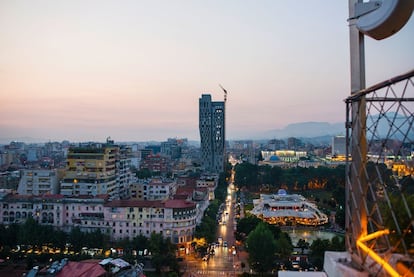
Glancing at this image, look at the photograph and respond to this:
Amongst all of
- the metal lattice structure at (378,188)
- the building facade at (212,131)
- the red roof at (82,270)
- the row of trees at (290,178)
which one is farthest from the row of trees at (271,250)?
the building facade at (212,131)

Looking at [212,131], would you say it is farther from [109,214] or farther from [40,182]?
[109,214]

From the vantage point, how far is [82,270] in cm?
861

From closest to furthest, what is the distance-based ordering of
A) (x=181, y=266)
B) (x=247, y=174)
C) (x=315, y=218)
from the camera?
(x=181, y=266)
(x=315, y=218)
(x=247, y=174)

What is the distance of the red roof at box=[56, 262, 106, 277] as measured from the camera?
8430mm

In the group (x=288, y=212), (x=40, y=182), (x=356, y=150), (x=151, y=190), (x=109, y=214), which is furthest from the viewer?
(x=151, y=190)

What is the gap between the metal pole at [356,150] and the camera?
309 centimetres

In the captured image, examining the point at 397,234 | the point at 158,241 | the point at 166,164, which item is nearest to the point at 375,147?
the point at 397,234

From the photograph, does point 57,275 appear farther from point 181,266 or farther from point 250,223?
point 250,223

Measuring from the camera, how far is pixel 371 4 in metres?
3.13

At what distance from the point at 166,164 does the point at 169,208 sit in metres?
26.6

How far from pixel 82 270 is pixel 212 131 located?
28.5 m

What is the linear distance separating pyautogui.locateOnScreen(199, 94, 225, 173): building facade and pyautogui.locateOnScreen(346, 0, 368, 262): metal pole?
3301 centimetres

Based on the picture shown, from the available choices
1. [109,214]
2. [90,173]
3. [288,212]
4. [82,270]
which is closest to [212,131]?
[288,212]

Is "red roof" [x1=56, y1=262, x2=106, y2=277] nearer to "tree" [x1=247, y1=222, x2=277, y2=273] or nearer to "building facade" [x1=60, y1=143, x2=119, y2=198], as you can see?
"tree" [x1=247, y1=222, x2=277, y2=273]
